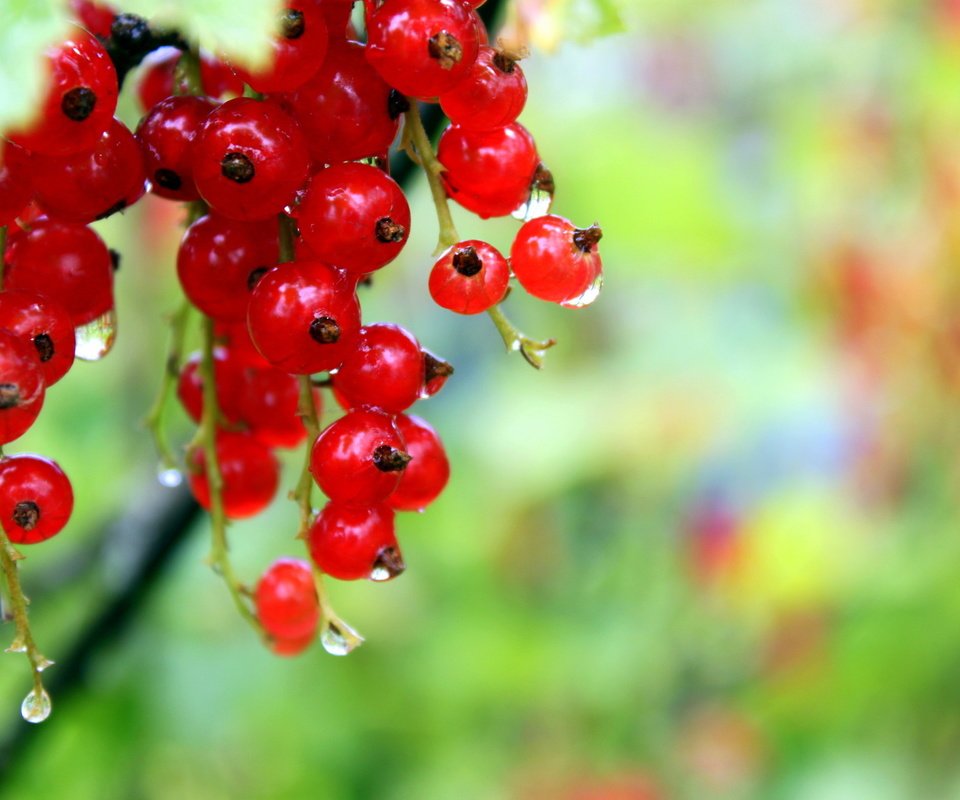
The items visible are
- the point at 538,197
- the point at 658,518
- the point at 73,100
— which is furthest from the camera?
the point at 658,518

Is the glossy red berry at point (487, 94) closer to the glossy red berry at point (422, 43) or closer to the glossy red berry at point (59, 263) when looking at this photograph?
the glossy red berry at point (422, 43)

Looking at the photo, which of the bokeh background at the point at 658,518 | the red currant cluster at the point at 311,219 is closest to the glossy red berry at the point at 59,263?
the red currant cluster at the point at 311,219

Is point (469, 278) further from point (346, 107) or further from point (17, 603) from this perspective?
point (17, 603)

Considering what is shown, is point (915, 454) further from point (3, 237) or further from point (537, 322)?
point (3, 237)

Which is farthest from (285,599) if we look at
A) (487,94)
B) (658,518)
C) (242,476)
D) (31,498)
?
(658,518)

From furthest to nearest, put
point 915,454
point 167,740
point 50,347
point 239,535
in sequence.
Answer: point 915,454, point 239,535, point 167,740, point 50,347

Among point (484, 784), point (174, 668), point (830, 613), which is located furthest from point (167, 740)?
point (830, 613)
